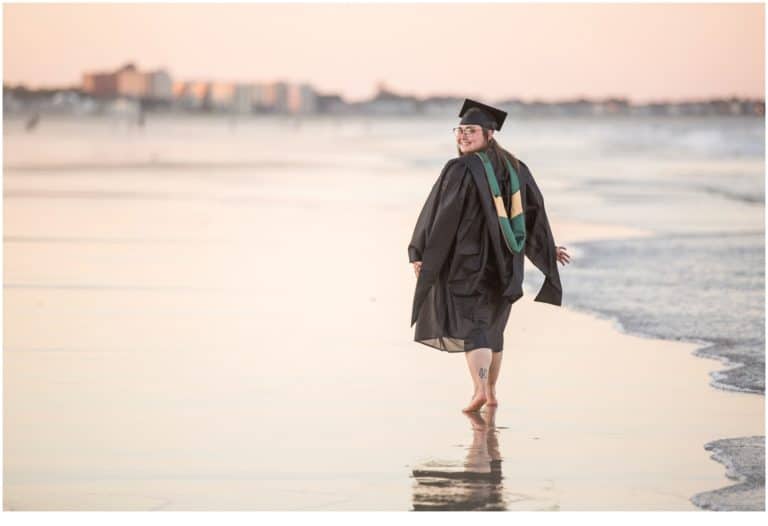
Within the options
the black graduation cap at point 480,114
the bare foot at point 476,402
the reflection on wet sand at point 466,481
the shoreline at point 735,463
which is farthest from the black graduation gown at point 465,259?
the shoreline at point 735,463

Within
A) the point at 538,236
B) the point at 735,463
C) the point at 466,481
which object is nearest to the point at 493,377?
the point at 538,236

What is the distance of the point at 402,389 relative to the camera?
9.27 m

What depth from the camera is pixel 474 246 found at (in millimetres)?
8859

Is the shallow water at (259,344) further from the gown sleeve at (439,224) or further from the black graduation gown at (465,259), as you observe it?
the gown sleeve at (439,224)

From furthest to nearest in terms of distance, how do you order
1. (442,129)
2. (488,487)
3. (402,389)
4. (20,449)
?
(442,129) < (402,389) < (20,449) < (488,487)

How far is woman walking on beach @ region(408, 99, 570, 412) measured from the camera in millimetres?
8789

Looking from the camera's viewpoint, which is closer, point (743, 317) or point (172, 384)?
point (172, 384)

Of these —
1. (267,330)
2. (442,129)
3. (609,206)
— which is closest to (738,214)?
(609,206)

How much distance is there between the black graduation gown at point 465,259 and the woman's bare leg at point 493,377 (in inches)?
1.6

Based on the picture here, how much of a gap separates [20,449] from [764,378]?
12.8ft

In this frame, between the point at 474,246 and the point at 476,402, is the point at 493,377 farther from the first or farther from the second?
the point at 474,246

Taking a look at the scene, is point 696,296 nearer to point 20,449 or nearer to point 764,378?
point 764,378

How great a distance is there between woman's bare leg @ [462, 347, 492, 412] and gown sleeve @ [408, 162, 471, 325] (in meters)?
0.39

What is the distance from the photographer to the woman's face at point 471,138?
8.82 meters
